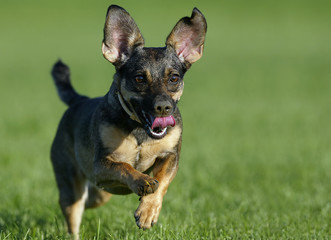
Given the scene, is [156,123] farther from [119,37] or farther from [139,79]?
[119,37]

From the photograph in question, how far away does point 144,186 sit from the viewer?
14.6 ft

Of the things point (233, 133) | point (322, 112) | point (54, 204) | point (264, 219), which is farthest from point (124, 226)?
point (322, 112)

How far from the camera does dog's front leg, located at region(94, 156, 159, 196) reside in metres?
4.48

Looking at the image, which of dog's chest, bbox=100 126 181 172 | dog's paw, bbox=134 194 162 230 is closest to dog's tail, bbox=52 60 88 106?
dog's chest, bbox=100 126 181 172

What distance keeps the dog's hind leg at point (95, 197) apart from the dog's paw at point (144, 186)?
6.59ft

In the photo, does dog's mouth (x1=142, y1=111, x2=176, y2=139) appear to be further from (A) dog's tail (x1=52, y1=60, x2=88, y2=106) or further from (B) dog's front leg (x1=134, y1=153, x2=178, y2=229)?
(A) dog's tail (x1=52, y1=60, x2=88, y2=106)

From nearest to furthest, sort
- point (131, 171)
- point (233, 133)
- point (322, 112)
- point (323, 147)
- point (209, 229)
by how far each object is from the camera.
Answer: point (131, 171), point (209, 229), point (323, 147), point (233, 133), point (322, 112)

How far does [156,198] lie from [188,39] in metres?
1.74

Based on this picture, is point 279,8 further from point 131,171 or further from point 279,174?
point 131,171

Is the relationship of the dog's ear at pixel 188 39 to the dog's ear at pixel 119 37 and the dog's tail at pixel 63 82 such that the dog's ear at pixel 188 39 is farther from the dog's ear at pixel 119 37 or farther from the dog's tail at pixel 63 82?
the dog's tail at pixel 63 82

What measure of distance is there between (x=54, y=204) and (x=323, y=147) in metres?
6.28

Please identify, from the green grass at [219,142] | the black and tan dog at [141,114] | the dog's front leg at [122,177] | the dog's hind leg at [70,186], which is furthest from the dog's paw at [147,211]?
the dog's hind leg at [70,186]

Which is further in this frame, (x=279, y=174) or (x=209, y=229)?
(x=279, y=174)

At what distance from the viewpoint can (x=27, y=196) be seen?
26.0 ft
